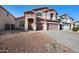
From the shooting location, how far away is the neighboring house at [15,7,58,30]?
82.5 inches

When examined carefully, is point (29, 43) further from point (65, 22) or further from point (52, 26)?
point (65, 22)

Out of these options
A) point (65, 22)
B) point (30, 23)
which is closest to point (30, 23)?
point (30, 23)

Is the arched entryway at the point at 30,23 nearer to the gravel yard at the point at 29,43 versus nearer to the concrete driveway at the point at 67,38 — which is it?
the gravel yard at the point at 29,43

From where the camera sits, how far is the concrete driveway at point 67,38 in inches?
79.6

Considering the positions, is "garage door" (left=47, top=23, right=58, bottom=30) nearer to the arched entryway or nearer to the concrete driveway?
the concrete driveway

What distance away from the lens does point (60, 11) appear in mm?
2107

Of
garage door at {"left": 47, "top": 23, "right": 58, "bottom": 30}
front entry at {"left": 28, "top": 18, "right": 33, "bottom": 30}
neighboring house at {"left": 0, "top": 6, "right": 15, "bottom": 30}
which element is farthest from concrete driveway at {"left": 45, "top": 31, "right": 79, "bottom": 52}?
neighboring house at {"left": 0, "top": 6, "right": 15, "bottom": 30}

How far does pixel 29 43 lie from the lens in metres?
2.06

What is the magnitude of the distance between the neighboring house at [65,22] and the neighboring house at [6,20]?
2.16 ft

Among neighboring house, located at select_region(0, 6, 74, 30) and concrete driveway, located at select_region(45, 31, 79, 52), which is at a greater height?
neighboring house, located at select_region(0, 6, 74, 30)

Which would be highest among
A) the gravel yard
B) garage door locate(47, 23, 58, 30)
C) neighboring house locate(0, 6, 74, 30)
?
neighboring house locate(0, 6, 74, 30)

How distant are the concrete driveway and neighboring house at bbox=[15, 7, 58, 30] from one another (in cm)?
9
